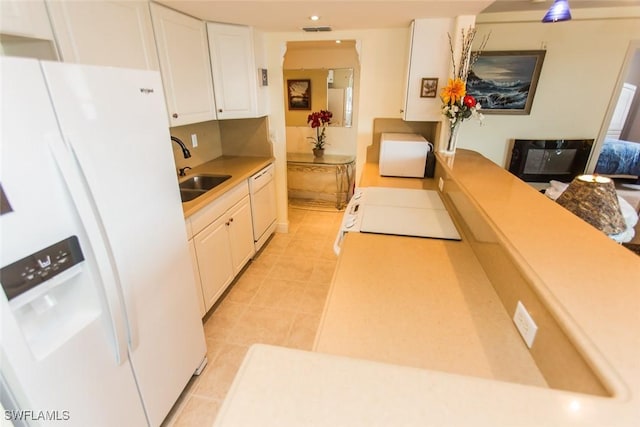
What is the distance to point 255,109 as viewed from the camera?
9.66 feet

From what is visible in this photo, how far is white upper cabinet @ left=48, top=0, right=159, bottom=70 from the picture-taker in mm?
1402

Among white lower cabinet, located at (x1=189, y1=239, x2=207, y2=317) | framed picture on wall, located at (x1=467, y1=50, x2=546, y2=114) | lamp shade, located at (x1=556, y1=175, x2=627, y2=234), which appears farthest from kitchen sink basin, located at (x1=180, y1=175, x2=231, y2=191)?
framed picture on wall, located at (x1=467, y1=50, x2=546, y2=114)

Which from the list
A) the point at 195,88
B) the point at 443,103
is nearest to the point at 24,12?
the point at 195,88

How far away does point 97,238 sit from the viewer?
41.0 inches

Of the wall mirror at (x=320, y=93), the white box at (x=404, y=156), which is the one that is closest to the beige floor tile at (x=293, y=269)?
the white box at (x=404, y=156)

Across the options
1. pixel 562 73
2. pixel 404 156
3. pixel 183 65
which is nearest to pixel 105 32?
pixel 183 65

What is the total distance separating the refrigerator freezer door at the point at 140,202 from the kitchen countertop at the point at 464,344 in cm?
81

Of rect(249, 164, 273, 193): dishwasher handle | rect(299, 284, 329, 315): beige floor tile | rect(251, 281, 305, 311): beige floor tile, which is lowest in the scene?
rect(251, 281, 305, 311): beige floor tile

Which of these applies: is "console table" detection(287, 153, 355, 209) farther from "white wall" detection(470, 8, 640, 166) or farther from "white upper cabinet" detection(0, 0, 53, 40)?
"white upper cabinet" detection(0, 0, 53, 40)

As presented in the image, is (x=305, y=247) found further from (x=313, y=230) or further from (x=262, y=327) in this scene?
(x=262, y=327)

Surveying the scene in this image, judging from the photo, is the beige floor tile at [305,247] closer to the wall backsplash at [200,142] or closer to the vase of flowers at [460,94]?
the wall backsplash at [200,142]

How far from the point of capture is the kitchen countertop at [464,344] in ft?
1.82

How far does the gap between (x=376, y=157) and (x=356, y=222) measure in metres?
1.48

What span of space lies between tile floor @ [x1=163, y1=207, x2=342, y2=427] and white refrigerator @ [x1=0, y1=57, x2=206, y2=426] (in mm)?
285
